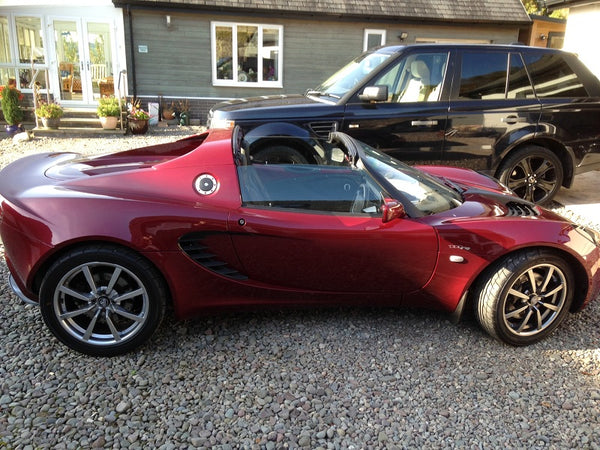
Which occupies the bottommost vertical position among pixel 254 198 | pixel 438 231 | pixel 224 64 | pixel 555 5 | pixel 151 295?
pixel 151 295

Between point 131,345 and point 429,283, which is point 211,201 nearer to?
point 131,345

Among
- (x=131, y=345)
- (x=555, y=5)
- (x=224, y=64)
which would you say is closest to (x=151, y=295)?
(x=131, y=345)

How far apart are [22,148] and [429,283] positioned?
30.8 ft

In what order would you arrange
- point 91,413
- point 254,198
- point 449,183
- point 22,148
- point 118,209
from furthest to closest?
point 22,148, point 449,183, point 254,198, point 118,209, point 91,413

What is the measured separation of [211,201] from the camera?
117 inches

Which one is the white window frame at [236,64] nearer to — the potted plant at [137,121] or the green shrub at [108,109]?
the potted plant at [137,121]

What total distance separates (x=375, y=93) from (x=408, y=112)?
511 mm

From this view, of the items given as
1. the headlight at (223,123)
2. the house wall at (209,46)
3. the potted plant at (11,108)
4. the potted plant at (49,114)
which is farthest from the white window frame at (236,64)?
the headlight at (223,123)

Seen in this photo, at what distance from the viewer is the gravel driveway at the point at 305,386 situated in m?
2.47

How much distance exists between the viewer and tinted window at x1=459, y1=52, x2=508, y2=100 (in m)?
5.99

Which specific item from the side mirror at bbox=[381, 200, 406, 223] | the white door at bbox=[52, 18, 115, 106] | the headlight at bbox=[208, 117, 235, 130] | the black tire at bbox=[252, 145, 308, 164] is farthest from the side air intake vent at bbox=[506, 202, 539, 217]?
the white door at bbox=[52, 18, 115, 106]

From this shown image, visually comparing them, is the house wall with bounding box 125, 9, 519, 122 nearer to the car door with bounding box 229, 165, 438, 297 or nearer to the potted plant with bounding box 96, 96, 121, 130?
the potted plant with bounding box 96, 96, 121, 130

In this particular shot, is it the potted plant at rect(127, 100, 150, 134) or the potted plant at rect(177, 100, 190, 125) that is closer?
the potted plant at rect(127, 100, 150, 134)

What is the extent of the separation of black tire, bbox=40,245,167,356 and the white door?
11957mm
